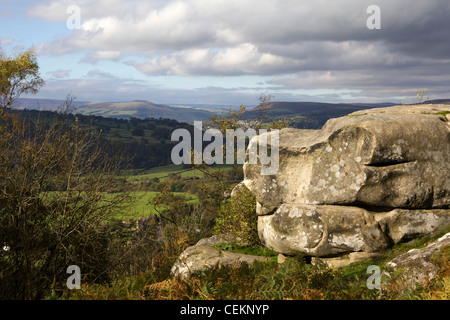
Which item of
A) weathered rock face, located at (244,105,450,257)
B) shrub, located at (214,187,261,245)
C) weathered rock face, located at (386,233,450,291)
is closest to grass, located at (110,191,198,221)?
shrub, located at (214,187,261,245)

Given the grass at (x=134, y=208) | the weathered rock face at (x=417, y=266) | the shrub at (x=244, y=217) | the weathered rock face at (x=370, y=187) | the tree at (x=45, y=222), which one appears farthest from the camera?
the grass at (x=134, y=208)

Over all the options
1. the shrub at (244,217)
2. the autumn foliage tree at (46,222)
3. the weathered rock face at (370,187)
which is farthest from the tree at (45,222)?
the weathered rock face at (370,187)

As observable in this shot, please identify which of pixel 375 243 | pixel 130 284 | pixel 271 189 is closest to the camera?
pixel 130 284

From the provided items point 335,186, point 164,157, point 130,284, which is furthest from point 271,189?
point 164,157

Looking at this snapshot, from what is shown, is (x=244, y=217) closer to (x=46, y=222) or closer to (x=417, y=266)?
(x=46, y=222)

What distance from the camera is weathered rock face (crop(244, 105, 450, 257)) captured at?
45.2 feet

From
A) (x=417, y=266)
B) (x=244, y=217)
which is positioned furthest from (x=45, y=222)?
(x=417, y=266)

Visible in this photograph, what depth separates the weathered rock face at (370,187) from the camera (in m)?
13.8

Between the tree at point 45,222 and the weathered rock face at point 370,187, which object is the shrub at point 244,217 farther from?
the tree at point 45,222

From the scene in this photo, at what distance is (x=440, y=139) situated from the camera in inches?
545

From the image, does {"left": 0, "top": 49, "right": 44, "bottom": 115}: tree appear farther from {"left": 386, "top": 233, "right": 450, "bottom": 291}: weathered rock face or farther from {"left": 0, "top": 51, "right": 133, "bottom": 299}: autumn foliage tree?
{"left": 386, "top": 233, "right": 450, "bottom": 291}: weathered rock face

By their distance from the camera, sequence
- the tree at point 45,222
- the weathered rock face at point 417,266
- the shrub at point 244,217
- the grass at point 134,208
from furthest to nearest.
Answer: the grass at point 134,208 < the shrub at point 244,217 < the tree at point 45,222 < the weathered rock face at point 417,266
